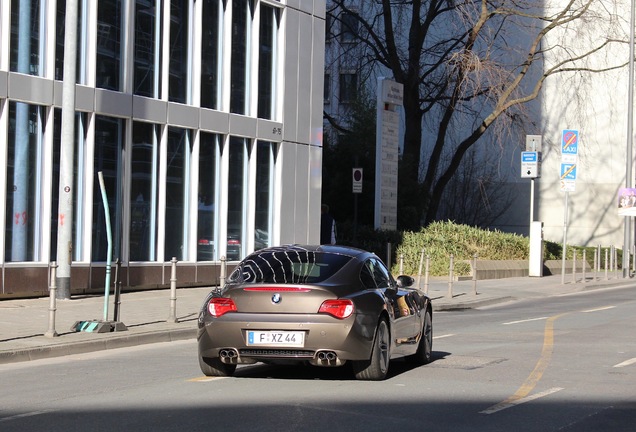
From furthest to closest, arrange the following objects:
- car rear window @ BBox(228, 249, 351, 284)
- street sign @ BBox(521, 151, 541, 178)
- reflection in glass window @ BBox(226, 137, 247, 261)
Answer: street sign @ BBox(521, 151, 541, 178), reflection in glass window @ BBox(226, 137, 247, 261), car rear window @ BBox(228, 249, 351, 284)

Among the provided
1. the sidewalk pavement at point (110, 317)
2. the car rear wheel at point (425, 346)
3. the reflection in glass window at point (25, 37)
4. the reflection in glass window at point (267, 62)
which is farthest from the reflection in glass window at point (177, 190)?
the car rear wheel at point (425, 346)

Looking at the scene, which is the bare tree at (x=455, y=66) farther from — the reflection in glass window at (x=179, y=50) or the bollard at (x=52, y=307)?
the bollard at (x=52, y=307)

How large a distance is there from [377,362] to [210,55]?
52.1 ft

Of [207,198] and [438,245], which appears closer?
[207,198]

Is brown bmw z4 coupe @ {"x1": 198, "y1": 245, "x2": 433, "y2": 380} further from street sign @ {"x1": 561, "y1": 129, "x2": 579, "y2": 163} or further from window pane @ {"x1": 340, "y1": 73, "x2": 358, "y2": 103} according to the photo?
window pane @ {"x1": 340, "y1": 73, "x2": 358, "y2": 103}

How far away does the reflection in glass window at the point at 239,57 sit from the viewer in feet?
87.7

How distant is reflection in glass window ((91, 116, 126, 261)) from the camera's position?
875 inches

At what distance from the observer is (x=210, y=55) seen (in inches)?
1018

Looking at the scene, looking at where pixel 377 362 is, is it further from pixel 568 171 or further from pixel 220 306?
pixel 568 171

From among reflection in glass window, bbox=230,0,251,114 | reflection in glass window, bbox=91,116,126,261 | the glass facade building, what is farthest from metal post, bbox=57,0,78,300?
reflection in glass window, bbox=230,0,251,114

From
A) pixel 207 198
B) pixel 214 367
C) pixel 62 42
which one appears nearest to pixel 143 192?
pixel 207 198

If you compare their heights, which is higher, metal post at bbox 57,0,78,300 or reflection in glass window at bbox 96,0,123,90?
reflection in glass window at bbox 96,0,123,90

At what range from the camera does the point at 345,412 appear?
924 centimetres

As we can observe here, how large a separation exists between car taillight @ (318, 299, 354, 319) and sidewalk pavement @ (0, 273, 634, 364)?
14.3ft
